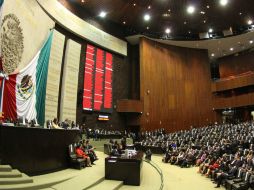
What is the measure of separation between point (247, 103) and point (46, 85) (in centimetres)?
1769

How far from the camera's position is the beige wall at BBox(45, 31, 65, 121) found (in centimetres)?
1308

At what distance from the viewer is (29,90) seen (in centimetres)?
1077

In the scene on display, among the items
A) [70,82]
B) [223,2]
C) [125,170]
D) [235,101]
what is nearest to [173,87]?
[235,101]

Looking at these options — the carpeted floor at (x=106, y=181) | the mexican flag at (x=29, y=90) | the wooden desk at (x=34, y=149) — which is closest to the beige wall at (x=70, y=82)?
the mexican flag at (x=29, y=90)

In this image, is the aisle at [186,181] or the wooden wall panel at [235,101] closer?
the aisle at [186,181]

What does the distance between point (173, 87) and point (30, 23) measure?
46.4 feet

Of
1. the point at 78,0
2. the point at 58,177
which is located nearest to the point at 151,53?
the point at 78,0

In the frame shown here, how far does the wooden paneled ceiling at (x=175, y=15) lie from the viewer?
1723 cm

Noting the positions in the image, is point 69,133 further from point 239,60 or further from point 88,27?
point 239,60

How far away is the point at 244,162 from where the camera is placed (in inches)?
282

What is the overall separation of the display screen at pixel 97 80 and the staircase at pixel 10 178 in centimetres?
1134

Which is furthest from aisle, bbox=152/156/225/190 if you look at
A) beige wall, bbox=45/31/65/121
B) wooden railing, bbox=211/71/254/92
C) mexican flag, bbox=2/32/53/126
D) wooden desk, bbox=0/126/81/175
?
wooden railing, bbox=211/71/254/92

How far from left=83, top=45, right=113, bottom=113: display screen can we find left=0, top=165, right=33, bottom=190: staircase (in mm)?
11338

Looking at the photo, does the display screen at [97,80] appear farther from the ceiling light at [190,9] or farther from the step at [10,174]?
the step at [10,174]
